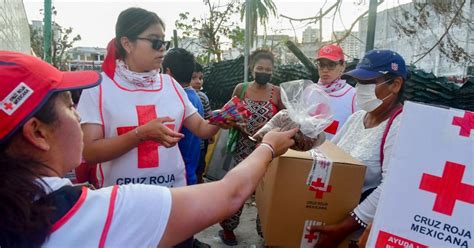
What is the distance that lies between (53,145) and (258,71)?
290 cm

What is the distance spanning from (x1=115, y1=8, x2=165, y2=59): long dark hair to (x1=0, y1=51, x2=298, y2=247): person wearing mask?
0.86 m

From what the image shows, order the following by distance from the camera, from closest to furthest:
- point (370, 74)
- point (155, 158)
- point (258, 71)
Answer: point (155, 158), point (370, 74), point (258, 71)

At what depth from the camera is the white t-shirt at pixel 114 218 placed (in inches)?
31.7

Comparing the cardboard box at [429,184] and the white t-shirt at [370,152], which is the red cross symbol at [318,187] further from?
the cardboard box at [429,184]

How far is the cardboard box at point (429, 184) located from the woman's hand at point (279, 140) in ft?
1.19

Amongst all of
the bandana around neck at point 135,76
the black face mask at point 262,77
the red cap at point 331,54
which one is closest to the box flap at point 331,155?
the bandana around neck at point 135,76

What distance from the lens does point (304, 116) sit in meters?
1.46

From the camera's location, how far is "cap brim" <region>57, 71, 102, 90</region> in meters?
0.88

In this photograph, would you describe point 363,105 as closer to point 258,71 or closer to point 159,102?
point 159,102

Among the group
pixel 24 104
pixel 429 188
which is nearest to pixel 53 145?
pixel 24 104

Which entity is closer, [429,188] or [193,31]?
[429,188]

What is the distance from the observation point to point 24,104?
794 mm

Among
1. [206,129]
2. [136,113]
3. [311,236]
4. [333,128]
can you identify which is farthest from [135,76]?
[333,128]

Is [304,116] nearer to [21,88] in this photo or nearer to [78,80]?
[78,80]
